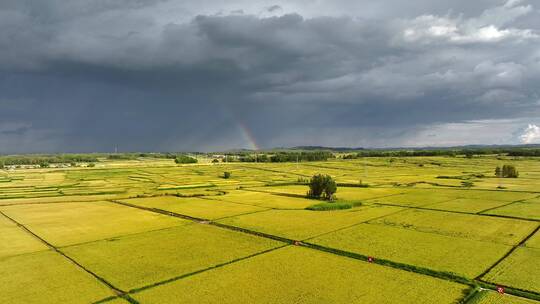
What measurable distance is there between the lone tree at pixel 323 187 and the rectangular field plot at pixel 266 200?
3.07 metres

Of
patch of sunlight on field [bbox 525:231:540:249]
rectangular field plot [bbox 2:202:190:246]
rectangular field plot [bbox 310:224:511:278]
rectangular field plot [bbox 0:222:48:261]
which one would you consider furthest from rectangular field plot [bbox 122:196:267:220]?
patch of sunlight on field [bbox 525:231:540:249]

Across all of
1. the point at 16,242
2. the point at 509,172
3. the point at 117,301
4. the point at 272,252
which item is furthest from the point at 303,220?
the point at 509,172

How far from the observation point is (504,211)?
Result: 55250mm

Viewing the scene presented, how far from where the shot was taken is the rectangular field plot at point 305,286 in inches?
923

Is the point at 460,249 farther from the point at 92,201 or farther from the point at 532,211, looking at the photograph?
the point at 92,201

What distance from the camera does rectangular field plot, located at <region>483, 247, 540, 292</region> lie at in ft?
83.6

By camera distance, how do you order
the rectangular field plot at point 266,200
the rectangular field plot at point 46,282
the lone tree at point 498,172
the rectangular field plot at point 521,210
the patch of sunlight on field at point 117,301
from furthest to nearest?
the lone tree at point 498,172 → the rectangular field plot at point 266,200 → the rectangular field plot at point 521,210 → the rectangular field plot at point 46,282 → the patch of sunlight on field at point 117,301

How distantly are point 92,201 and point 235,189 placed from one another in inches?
1337

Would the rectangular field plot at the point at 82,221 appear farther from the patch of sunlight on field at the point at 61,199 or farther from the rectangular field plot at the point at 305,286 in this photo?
the rectangular field plot at the point at 305,286

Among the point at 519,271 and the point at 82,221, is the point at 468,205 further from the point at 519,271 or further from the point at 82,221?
the point at 82,221

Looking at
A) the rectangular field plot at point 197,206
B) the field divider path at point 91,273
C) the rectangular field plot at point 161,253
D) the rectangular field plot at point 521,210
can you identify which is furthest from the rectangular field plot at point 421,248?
the rectangular field plot at point 197,206

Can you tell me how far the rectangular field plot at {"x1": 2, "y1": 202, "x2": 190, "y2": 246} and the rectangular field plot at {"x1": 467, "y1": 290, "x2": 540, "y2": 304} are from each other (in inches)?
1427

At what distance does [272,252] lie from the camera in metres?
34.7

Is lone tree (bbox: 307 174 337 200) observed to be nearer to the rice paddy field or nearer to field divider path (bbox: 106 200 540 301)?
the rice paddy field
